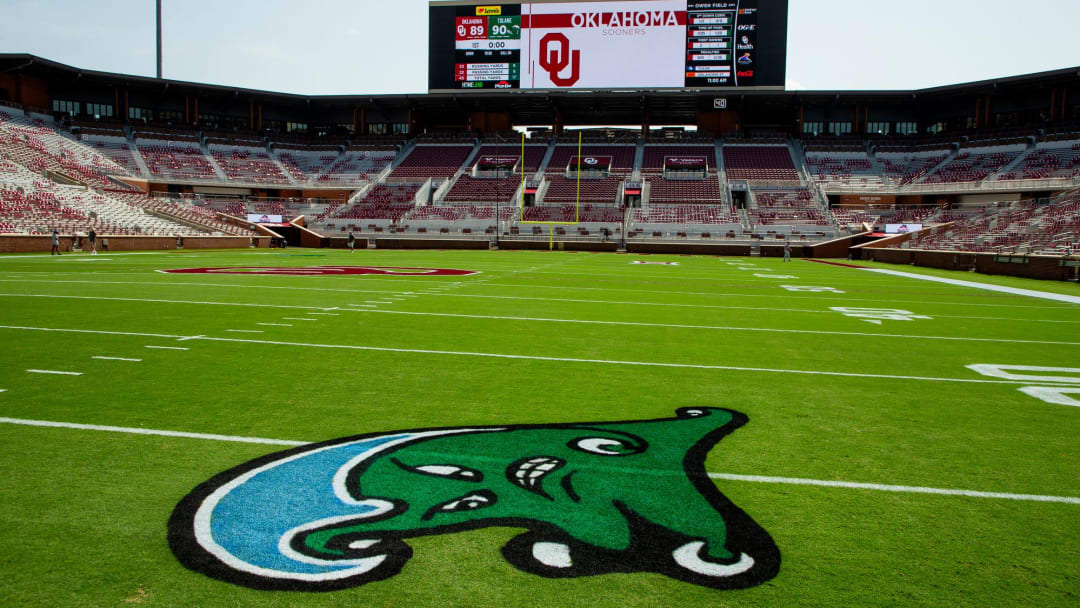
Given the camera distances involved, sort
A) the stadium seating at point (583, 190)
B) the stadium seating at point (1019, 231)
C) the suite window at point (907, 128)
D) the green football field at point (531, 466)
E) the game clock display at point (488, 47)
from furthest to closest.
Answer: the suite window at point (907, 128) → the game clock display at point (488, 47) → the stadium seating at point (583, 190) → the stadium seating at point (1019, 231) → the green football field at point (531, 466)

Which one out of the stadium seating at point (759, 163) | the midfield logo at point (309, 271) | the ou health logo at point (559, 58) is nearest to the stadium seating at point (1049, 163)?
the stadium seating at point (759, 163)

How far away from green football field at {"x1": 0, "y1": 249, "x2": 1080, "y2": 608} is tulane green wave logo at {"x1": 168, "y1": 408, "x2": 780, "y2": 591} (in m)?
0.02

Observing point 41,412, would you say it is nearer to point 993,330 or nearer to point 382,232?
point 993,330

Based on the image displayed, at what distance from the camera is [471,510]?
3324 millimetres

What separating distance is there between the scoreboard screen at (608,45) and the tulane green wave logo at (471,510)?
2176 inches

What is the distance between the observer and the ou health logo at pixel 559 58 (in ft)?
186

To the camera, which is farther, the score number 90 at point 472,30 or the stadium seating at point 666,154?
the stadium seating at point 666,154

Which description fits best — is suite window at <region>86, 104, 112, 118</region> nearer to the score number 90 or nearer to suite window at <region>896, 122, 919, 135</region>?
the score number 90

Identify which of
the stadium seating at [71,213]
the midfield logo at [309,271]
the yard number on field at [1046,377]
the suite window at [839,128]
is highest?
the suite window at [839,128]

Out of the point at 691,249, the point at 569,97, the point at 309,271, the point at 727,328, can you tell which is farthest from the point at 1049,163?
the point at 309,271

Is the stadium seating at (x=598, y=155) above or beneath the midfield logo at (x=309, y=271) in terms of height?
above

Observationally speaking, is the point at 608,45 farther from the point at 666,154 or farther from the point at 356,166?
the point at 356,166

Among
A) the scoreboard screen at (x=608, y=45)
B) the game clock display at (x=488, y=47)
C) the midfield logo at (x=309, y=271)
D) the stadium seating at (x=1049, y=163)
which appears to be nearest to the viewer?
the midfield logo at (x=309, y=271)

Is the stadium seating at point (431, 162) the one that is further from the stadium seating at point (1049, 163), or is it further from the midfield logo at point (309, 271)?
the stadium seating at point (1049, 163)
